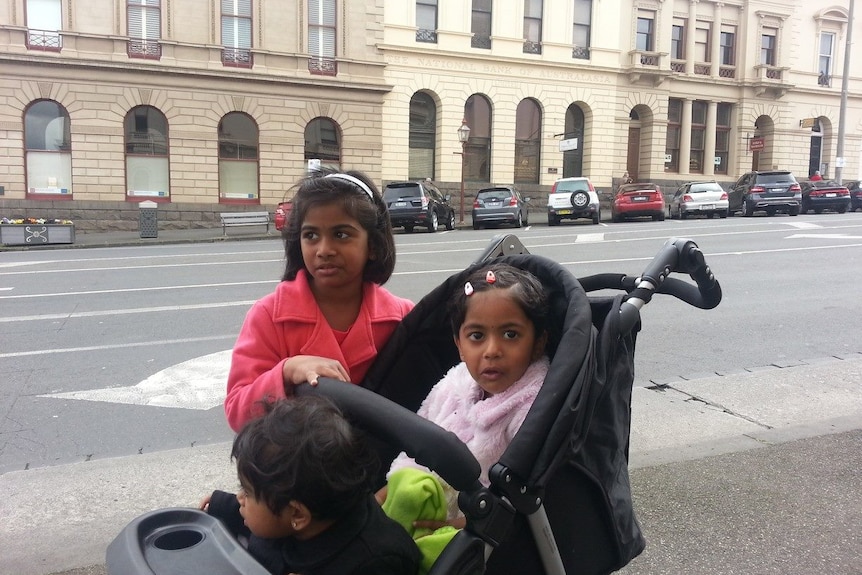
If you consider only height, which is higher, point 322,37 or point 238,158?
point 322,37

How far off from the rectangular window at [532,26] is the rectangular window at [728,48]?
11.5 meters

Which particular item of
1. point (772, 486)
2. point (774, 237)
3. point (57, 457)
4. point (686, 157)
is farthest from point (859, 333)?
point (686, 157)

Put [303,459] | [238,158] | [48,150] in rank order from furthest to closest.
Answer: [238,158] → [48,150] → [303,459]

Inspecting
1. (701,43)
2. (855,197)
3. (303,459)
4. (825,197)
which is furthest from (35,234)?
(701,43)

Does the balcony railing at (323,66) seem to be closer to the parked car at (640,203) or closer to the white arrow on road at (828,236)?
the parked car at (640,203)

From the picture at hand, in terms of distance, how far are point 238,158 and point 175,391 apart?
75.4ft

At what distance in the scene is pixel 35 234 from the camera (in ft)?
62.1

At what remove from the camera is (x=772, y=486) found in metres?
3.51

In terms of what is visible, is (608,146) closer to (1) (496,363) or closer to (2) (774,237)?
(2) (774,237)

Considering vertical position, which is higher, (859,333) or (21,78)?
(21,78)

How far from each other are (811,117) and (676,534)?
138ft

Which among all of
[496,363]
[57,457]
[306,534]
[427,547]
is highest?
[496,363]

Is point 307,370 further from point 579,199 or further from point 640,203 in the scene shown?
point 640,203

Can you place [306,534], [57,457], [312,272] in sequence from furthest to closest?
[57,457]
[312,272]
[306,534]
